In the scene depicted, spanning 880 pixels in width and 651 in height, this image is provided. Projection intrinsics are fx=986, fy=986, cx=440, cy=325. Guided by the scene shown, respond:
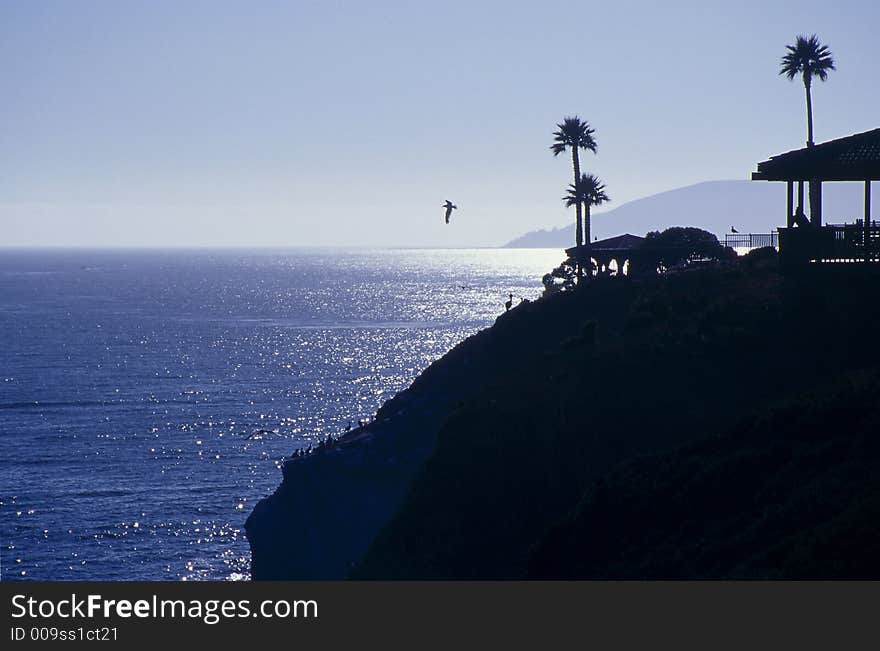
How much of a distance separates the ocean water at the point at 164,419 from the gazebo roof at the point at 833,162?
29.3 meters

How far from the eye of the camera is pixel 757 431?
77.9 feet

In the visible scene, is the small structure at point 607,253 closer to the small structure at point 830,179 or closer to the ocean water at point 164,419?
the small structure at point 830,179

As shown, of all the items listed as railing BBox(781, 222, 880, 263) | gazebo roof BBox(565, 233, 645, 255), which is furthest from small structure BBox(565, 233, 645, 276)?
railing BBox(781, 222, 880, 263)

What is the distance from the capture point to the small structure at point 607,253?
54906mm

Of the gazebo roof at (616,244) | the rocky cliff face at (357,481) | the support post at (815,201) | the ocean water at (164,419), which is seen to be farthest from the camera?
the gazebo roof at (616,244)

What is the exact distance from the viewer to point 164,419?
8025 centimetres

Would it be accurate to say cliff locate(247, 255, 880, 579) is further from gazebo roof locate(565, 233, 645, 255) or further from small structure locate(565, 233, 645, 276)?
gazebo roof locate(565, 233, 645, 255)

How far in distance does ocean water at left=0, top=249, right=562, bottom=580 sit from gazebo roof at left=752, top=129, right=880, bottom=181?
1154 inches

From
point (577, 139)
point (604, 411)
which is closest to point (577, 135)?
point (577, 139)

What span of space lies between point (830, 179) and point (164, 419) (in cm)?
5979

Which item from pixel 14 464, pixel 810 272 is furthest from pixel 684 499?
pixel 14 464

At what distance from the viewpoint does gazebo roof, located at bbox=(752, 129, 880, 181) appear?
111 feet

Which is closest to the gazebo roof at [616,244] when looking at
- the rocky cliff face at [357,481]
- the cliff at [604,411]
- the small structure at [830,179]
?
the rocky cliff face at [357,481]
